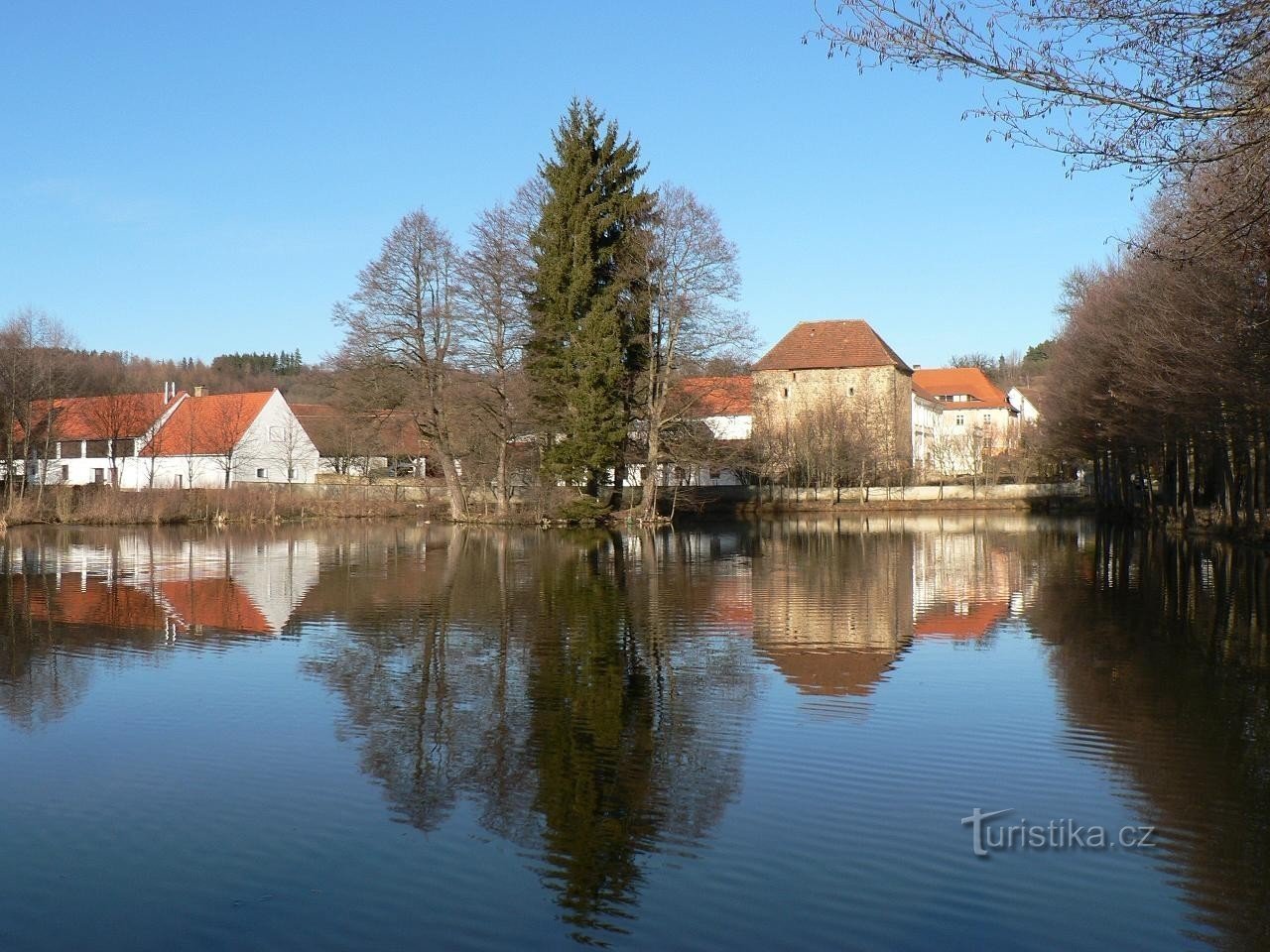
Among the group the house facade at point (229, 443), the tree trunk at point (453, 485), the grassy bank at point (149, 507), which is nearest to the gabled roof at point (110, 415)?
the house facade at point (229, 443)

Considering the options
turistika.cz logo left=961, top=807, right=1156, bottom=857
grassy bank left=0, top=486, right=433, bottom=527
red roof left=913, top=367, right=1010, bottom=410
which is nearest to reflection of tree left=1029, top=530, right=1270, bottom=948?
turistika.cz logo left=961, top=807, right=1156, bottom=857

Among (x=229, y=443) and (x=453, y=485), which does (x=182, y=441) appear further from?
(x=453, y=485)

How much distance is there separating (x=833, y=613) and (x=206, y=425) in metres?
58.5

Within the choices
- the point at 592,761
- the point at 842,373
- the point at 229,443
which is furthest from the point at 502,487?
the point at 592,761

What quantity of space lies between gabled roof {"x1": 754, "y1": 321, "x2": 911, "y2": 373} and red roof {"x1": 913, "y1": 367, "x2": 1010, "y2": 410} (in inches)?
1267

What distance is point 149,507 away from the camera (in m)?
48.2

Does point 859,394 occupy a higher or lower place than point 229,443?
higher

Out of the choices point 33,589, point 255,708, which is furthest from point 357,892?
point 33,589

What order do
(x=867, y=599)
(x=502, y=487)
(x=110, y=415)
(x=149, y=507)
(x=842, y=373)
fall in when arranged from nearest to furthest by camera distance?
(x=867, y=599), (x=502, y=487), (x=149, y=507), (x=110, y=415), (x=842, y=373)

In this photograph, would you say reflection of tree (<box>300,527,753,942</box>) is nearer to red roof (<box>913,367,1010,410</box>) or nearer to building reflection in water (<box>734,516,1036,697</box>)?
building reflection in water (<box>734,516,1036,697</box>)

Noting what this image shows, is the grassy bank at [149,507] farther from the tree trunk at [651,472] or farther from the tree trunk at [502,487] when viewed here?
the tree trunk at [651,472]

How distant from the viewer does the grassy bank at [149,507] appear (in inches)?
1893

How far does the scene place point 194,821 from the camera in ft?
24.2

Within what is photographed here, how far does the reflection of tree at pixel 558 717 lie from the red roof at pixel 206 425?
1974 inches
